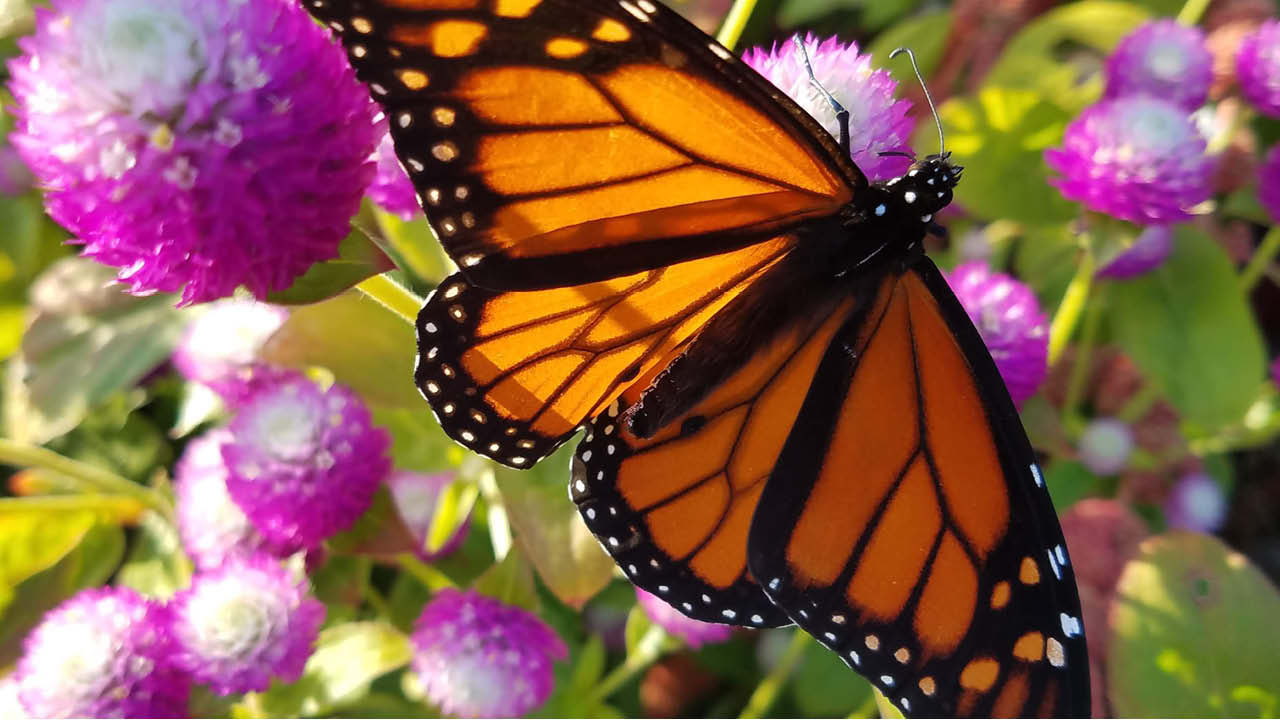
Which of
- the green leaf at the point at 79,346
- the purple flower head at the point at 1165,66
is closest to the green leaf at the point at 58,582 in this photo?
the green leaf at the point at 79,346

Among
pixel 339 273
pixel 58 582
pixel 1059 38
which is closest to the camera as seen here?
pixel 339 273

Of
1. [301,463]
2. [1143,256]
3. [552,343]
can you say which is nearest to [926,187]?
[552,343]

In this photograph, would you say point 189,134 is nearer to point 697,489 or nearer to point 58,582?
point 697,489

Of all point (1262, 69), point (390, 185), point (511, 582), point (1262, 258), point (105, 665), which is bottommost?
point (105, 665)

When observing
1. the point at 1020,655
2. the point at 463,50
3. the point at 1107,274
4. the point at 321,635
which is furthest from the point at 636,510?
the point at 1107,274

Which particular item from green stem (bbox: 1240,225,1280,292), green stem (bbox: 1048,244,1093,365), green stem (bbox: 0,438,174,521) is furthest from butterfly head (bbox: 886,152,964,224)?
green stem (bbox: 0,438,174,521)

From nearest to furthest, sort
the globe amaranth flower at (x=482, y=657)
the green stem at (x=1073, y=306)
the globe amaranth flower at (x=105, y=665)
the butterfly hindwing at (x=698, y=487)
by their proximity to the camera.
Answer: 1. the butterfly hindwing at (x=698, y=487)
2. the globe amaranth flower at (x=105, y=665)
3. the globe amaranth flower at (x=482, y=657)
4. the green stem at (x=1073, y=306)

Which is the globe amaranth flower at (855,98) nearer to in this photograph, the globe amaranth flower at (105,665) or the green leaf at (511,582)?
the green leaf at (511,582)

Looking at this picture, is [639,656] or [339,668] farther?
[639,656]
